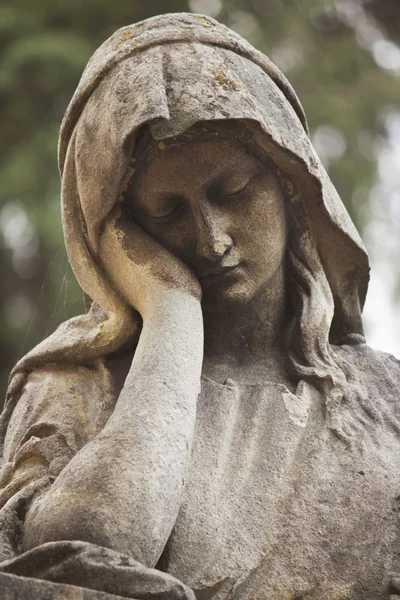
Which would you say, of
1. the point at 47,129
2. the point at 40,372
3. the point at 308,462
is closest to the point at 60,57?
the point at 47,129

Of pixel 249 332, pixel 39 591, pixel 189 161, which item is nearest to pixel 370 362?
pixel 249 332

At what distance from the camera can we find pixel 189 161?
110 inches

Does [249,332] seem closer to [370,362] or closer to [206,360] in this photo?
[206,360]

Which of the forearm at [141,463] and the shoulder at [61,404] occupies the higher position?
the shoulder at [61,404]

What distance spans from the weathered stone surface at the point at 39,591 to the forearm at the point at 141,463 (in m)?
0.17

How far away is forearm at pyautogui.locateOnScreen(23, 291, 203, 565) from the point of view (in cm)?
230

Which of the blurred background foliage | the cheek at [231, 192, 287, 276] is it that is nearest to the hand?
the cheek at [231, 192, 287, 276]

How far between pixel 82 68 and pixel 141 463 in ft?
Result: 12.6

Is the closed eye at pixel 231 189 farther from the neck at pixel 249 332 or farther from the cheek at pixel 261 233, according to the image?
the neck at pixel 249 332

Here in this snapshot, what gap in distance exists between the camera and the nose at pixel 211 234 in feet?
9.19

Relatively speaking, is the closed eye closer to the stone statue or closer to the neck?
the stone statue

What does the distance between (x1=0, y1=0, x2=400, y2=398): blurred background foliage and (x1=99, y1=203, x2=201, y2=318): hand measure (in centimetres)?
249

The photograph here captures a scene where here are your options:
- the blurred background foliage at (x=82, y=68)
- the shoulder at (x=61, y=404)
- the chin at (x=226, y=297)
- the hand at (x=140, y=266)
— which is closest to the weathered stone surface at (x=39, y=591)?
the shoulder at (x=61, y=404)

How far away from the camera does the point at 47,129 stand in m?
6.05
